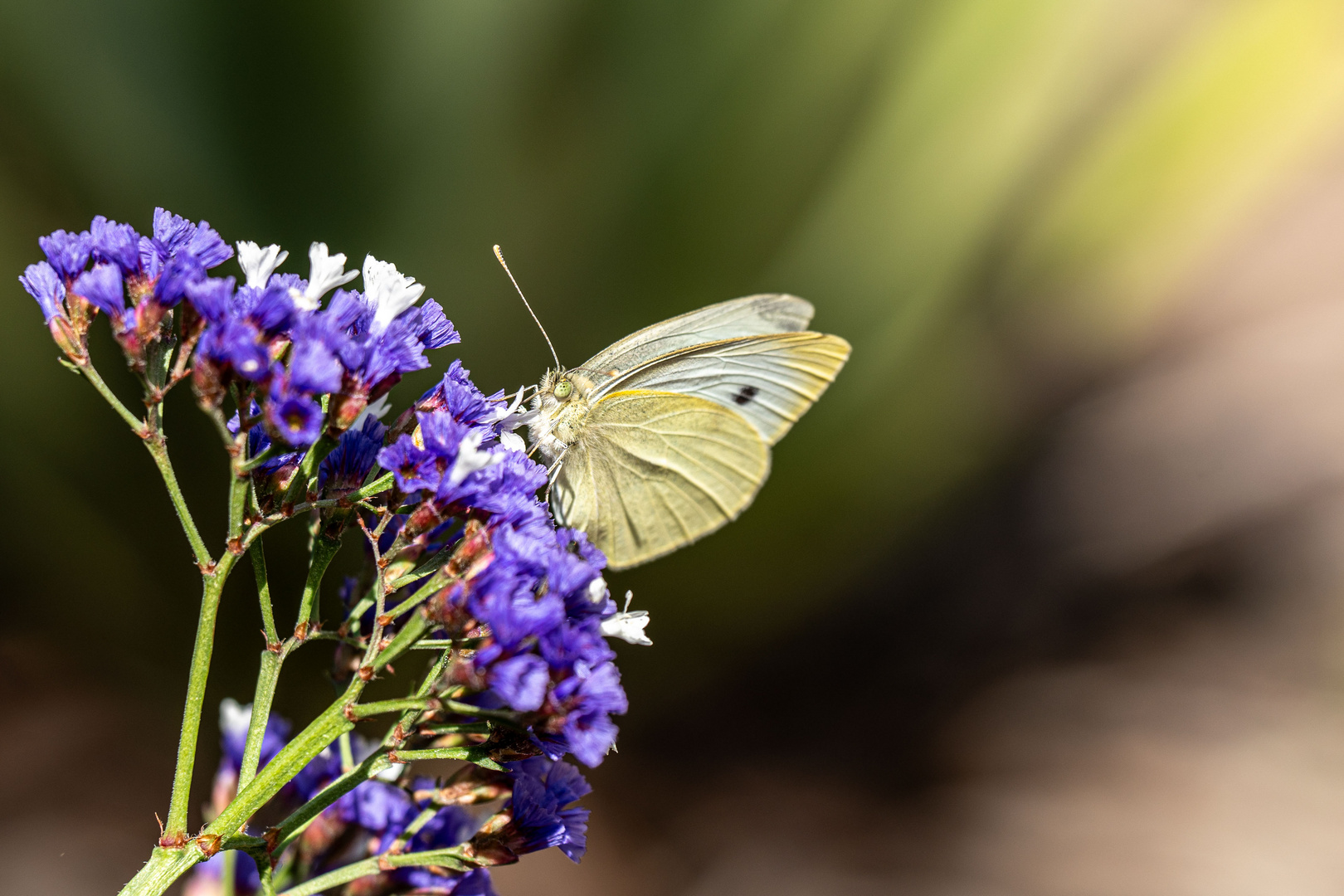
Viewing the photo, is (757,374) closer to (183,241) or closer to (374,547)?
(374,547)

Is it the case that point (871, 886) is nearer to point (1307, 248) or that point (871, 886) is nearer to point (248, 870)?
point (248, 870)

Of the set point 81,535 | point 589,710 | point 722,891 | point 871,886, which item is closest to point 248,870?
point 589,710

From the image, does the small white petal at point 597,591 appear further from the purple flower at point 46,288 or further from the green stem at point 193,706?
the purple flower at point 46,288

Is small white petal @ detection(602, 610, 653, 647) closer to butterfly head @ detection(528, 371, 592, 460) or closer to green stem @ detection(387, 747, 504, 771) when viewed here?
green stem @ detection(387, 747, 504, 771)

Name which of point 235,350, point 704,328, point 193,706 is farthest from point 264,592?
point 704,328

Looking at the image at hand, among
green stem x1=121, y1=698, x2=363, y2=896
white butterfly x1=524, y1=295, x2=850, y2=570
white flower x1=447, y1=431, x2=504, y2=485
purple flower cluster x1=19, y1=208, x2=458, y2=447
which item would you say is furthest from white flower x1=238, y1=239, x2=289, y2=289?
white butterfly x1=524, y1=295, x2=850, y2=570

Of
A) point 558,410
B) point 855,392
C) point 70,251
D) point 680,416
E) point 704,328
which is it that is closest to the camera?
point 70,251
